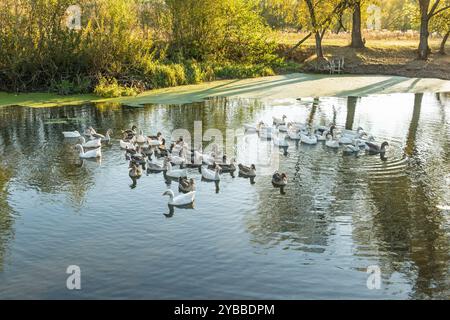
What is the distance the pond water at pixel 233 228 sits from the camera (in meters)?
12.2

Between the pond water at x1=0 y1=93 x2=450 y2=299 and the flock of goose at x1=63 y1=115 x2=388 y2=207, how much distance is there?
15.3 inches

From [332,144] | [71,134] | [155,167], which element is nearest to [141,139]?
[71,134]

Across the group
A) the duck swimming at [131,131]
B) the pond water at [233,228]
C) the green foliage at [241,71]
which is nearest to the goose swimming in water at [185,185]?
the pond water at [233,228]

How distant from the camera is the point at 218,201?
16953 mm

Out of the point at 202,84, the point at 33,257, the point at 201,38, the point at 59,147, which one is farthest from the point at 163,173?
the point at 201,38

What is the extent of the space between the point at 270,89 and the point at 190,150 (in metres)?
Answer: 17.5

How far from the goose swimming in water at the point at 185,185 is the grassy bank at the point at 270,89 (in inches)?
611

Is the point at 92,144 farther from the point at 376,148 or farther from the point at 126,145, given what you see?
the point at 376,148

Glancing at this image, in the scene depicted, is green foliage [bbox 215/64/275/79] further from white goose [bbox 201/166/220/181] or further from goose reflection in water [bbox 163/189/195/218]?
goose reflection in water [bbox 163/189/195/218]

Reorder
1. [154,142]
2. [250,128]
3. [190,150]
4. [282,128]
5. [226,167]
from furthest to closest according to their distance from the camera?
[250,128] < [282,128] < [154,142] < [190,150] < [226,167]

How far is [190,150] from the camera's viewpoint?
A: 2197cm

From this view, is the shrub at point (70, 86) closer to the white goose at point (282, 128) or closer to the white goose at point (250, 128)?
the white goose at point (250, 128)

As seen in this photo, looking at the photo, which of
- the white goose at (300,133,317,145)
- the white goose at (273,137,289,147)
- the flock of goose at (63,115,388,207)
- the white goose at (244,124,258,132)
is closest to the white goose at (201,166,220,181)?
the flock of goose at (63,115,388,207)

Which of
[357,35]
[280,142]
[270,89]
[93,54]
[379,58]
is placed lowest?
[280,142]
